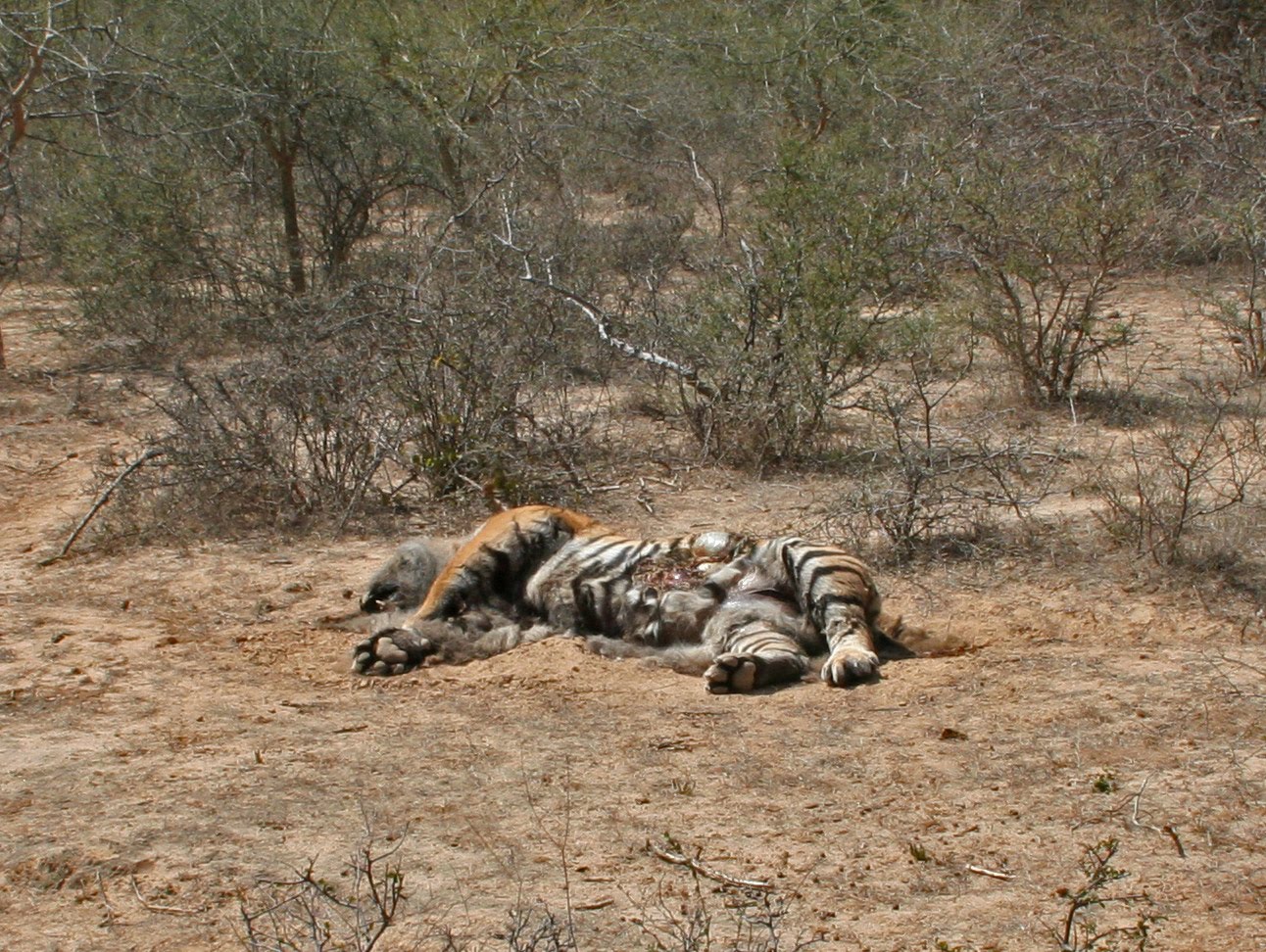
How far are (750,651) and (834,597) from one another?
0.43 metres

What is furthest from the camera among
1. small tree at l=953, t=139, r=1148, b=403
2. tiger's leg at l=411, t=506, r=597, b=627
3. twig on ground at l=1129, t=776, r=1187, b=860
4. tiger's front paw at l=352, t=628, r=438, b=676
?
small tree at l=953, t=139, r=1148, b=403

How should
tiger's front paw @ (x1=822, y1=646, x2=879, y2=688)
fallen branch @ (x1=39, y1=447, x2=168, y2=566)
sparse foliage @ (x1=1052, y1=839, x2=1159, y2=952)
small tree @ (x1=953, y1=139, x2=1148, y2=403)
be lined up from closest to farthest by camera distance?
sparse foliage @ (x1=1052, y1=839, x2=1159, y2=952) < tiger's front paw @ (x1=822, y1=646, x2=879, y2=688) < fallen branch @ (x1=39, y1=447, x2=168, y2=566) < small tree @ (x1=953, y1=139, x2=1148, y2=403)

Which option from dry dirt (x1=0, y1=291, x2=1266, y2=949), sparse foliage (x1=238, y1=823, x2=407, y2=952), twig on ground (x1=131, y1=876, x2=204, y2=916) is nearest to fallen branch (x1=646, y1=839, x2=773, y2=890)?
dry dirt (x1=0, y1=291, x2=1266, y2=949)

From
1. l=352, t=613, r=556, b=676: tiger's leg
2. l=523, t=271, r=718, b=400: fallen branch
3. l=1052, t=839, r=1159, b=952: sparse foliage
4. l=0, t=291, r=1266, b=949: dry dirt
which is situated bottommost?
l=352, t=613, r=556, b=676: tiger's leg

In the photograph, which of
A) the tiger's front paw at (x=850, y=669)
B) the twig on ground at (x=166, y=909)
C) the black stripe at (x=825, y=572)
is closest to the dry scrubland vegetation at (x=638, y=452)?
the twig on ground at (x=166, y=909)

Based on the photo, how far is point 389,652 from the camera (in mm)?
6102

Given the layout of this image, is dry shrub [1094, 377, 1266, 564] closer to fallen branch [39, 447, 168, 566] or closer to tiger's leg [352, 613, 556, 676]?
tiger's leg [352, 613, 556, 676]

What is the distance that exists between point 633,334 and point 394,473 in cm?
201

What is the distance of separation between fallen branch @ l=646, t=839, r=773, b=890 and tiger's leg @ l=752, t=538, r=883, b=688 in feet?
5.68

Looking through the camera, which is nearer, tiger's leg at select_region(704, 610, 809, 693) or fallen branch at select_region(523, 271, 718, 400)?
tiger's leg at select_region(704, 610, 809, 693)

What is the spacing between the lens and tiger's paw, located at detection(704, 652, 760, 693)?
220 inches

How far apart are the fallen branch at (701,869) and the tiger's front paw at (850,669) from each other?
5.58 feet

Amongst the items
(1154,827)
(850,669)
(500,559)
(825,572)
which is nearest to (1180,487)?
(825,572)

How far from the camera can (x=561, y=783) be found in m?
4.54
